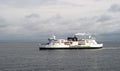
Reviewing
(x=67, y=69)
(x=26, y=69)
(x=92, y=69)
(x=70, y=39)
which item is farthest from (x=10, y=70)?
(x=70, y=39)

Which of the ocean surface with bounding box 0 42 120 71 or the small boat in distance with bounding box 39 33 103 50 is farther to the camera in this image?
the small boat in distance with bounding box 39 33 103 50

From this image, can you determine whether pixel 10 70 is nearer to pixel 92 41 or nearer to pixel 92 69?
pixel 92 69

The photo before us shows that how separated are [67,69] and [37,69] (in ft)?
24.4

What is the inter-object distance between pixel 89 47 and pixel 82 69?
294ft

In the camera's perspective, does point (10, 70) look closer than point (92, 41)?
Yes

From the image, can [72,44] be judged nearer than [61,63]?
No

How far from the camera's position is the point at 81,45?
165 m

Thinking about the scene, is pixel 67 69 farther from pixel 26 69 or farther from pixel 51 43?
pixel 51 43

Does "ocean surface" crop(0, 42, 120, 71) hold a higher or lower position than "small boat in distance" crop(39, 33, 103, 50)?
lower

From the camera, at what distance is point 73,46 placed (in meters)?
165

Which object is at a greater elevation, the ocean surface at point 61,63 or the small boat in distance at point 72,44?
the small boat in distance at point 72,44

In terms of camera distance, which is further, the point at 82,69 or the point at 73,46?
the point at 73,46

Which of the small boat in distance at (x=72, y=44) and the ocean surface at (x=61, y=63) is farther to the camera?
the small boat in distance at (x=72, y=44)

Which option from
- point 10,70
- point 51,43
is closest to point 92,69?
point 10,70
